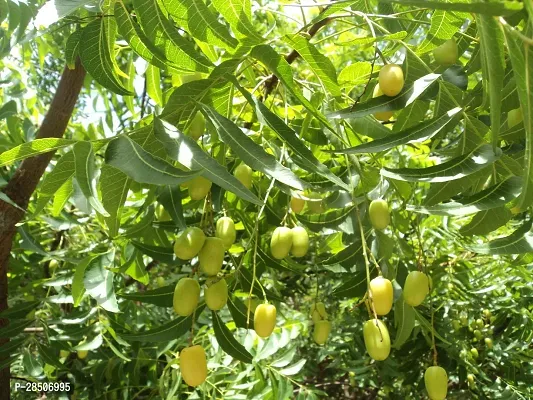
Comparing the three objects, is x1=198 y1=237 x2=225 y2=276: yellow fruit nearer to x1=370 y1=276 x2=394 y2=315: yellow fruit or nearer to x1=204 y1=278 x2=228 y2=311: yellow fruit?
x1=204 y1=278 x2=228 y2=311: yellow fruit

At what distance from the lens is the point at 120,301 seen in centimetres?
173

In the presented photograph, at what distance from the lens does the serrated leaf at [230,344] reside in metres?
1.03

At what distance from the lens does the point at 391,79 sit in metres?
0.84

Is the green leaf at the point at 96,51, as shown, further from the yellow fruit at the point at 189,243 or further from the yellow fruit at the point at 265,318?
the yellow fruit at the point at 265,318

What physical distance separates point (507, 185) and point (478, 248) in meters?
0.10

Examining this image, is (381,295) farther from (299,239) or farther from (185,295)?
(185,295)

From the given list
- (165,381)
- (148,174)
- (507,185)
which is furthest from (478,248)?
(165,381)

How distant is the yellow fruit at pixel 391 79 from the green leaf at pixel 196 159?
0.31 metres

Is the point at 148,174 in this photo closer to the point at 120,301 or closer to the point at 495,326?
the point at 120,301

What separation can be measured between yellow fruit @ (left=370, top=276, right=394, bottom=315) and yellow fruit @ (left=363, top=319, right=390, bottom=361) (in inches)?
0.8

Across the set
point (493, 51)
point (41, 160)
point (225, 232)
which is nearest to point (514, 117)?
point (493, 51)

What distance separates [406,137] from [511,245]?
0.21 m

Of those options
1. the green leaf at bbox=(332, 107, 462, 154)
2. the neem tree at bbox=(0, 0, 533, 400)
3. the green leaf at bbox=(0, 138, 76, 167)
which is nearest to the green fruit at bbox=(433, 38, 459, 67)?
the neem tree at bbox=(0, 0, 533, 400)

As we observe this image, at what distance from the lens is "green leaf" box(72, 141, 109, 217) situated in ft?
2.33
